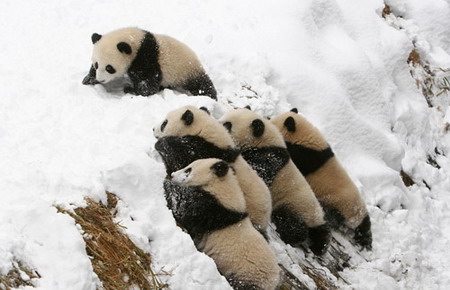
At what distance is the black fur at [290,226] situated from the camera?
5.84 metres

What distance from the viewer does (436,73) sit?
→ 1037cm

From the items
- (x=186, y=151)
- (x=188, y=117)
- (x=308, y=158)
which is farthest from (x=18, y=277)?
(x=308, y=158)

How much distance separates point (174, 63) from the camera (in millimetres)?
6684

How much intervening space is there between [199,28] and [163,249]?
4547mm

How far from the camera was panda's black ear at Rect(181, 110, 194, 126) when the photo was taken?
17.7 feet

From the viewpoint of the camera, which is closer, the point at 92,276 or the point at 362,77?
the point at 92,276

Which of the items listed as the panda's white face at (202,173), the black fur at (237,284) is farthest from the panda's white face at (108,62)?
the black fur at (237,284)

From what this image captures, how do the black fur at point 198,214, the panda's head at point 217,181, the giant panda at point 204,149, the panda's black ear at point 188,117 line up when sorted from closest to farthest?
the black fur at point 198,214
the panda's head at point 217,181
the giant panda at point 204,149
the panda's black ear at point 188,117

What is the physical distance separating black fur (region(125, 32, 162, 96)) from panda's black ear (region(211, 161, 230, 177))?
2.00m

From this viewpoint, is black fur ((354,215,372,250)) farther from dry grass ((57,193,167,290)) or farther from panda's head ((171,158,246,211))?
dry grass ((57,193,167,290))

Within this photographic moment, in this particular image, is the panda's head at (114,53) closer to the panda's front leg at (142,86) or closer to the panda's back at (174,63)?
the panda's front leg at (142,86)

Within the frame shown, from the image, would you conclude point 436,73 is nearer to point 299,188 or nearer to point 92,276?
point 299,188

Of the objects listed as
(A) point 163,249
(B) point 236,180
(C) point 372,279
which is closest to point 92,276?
(A) point 163,249

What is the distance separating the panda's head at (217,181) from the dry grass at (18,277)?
173 cm
